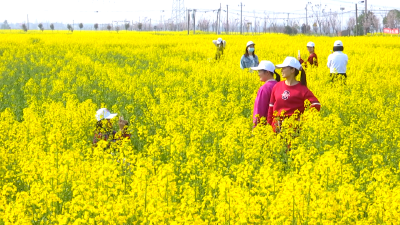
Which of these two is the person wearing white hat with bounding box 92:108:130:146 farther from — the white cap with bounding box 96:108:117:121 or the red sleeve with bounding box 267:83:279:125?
the red sleeve with bounding box 267:83:279:125

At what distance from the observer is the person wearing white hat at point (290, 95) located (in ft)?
21.5

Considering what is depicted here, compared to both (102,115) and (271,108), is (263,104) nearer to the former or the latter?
(271,108)

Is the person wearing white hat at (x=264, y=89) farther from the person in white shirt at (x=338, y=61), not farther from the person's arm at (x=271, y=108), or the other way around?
the person in white shirt at (x=338, y=61)

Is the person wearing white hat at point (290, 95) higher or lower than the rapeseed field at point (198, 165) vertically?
higher

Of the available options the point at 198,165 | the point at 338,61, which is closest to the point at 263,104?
the point at 198,165

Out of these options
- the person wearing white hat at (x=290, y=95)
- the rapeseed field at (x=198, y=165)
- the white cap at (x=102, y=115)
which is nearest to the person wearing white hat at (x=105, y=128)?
the white cap at (x=102, y=115)

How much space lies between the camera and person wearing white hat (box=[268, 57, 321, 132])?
258 inches

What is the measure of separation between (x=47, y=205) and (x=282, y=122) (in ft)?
10.5

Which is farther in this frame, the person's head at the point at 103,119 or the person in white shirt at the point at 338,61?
the person in white shirt at the point at 338,61

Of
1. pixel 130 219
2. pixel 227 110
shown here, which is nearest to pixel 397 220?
pixel 130 219

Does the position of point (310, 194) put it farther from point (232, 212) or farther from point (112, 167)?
point (112, 167)

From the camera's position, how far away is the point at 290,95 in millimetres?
6605

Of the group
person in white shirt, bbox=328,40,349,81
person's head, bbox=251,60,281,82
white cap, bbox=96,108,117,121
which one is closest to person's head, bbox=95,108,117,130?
white cap, bbox=96,108,117,121

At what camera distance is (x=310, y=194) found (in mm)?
4277
